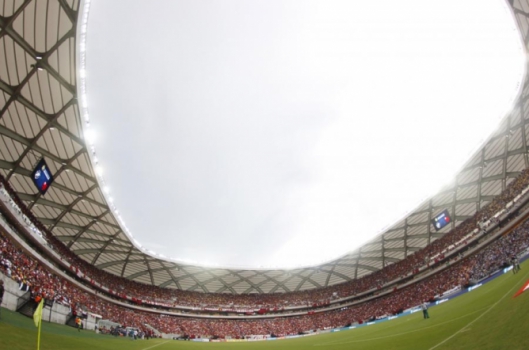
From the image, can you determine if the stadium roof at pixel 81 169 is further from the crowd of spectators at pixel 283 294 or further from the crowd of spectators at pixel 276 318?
the crowd of spectators at pixel 276 318

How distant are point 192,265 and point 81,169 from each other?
30.5m

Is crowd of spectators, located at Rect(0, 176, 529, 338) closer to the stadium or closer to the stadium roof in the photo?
the stadium

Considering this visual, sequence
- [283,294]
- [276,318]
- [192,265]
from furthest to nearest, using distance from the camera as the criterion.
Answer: [283,294] → [276,318] → [192,265]

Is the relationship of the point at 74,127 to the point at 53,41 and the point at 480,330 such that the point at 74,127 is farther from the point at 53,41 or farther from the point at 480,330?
the point at 480,330

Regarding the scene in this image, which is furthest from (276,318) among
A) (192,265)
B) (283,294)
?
(192,265)

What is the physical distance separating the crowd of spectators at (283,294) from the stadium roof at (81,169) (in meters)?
1.11

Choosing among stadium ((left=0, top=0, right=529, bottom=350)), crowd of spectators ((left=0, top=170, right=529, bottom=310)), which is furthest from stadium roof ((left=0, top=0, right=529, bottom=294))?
crowd of spectators ((left=0, top=170, right=529, bottom=310))

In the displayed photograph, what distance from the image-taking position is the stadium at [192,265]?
54.8ft

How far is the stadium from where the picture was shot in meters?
16.7

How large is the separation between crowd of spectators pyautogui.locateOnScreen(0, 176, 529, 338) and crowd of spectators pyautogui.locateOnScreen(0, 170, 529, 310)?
8.54 feet


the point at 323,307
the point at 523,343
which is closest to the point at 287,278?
the point at 323,307

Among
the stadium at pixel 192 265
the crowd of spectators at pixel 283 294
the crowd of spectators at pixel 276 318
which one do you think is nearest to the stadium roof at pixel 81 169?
the stadium at pixel 192 265

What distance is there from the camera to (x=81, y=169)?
2944 cm

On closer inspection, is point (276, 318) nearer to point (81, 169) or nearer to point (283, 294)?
point (283, 294)
